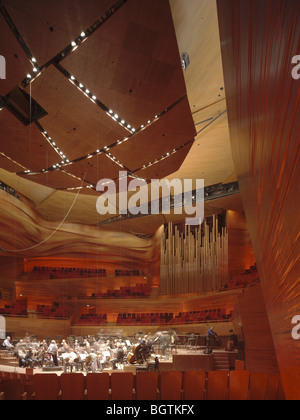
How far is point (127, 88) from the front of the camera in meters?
6.41

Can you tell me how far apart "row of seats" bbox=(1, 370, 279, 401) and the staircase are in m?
4.65

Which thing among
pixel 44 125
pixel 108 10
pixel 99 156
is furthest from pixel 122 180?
pixel 108 10

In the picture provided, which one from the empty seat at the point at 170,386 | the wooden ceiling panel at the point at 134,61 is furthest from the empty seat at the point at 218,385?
the wooden ceiling panel at the point at 134,61

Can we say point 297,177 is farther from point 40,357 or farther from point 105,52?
point 40,357

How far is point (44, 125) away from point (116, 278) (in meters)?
11.7

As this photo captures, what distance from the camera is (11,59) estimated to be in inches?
219

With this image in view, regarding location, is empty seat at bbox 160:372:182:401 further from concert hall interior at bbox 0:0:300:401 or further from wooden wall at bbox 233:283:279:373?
wooden wall at bbox 233:283:279:373

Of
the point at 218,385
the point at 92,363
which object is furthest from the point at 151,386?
the point at 92,363

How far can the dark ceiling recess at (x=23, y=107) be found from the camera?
7.00 m

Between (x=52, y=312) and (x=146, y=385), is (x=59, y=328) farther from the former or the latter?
(x=146, y=385)

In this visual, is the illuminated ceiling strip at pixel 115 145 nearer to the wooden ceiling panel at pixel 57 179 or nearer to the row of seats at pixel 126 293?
the wooden ceiling panel at pixel 57 179

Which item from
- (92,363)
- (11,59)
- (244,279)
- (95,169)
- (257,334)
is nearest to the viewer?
(11,59)

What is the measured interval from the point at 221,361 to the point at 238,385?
490 centimetres

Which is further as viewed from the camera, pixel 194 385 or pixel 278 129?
pixel 194 385
